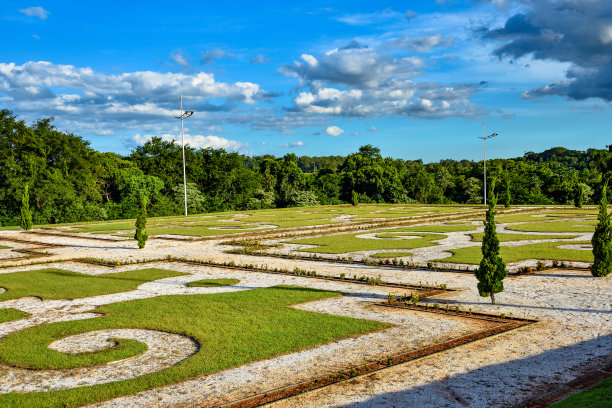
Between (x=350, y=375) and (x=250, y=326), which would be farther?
(x=250, y=326)

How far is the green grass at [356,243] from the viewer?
82.1 feet

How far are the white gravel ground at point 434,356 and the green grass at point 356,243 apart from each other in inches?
305

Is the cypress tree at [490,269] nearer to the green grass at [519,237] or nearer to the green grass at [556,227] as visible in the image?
the green grass at [519,237]

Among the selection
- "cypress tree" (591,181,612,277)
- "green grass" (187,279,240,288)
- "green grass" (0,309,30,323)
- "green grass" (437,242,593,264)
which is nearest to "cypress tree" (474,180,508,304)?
"cypress tree" (591,181,612,277)

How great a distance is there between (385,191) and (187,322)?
63901mm

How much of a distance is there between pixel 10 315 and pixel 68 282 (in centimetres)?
467

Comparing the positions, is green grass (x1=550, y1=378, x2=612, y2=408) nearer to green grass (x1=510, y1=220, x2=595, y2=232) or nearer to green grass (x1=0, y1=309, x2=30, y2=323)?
green grass (x1=0, y1=309, x2=30, y2=323)

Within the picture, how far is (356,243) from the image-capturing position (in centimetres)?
2716

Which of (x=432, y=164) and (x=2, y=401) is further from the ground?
(x=432, y=164)

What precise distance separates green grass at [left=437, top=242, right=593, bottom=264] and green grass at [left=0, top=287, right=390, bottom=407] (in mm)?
8192

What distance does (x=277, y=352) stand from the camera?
9961mm

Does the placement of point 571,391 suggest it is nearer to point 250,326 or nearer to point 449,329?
point 449,329

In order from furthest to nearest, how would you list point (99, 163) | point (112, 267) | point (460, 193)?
point (460, 193)
point (99, 163)
point (112, 267)

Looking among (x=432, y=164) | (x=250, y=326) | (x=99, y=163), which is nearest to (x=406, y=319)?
(x=250, y=326)
